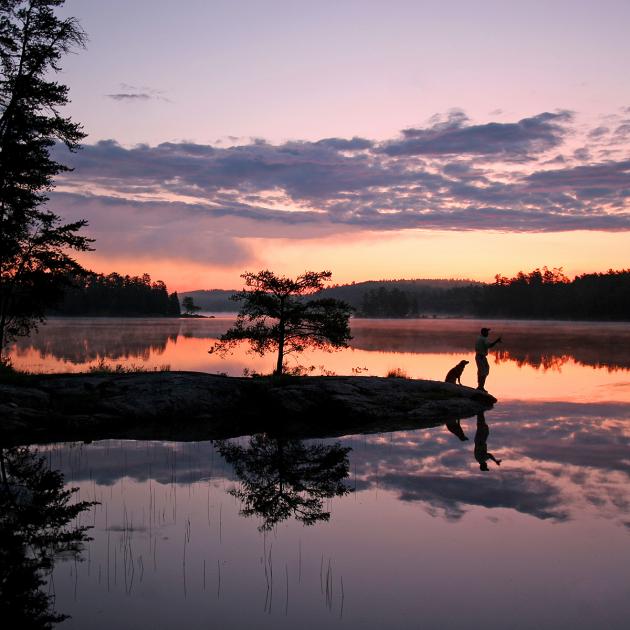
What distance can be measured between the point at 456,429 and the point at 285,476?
762 centimetres

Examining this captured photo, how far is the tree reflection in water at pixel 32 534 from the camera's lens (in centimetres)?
711

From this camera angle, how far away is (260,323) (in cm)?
2697

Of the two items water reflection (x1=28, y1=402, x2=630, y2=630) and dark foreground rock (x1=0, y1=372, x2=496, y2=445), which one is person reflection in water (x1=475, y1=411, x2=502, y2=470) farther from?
dark foreground rock (x1=0, y1=372, x2=496, y2=445)

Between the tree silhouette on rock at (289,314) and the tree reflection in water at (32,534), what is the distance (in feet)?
43.9

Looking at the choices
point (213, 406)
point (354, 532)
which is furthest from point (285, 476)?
Answer: point (213, 406)

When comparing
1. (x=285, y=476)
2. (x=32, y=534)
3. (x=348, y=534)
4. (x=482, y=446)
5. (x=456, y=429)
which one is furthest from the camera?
(x=456, y=429)

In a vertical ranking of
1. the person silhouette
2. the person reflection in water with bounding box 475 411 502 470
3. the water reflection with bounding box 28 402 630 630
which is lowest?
the water reflection with bounding box 28 402 630 630

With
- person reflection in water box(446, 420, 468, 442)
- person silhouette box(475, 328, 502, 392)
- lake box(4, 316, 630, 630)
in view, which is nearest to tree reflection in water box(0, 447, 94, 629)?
lake box(4, 316, 630, 630)

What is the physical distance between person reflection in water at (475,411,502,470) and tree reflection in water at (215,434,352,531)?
3.12 meters

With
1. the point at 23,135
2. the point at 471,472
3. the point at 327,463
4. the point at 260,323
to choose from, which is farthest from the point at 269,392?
the point at 23,135

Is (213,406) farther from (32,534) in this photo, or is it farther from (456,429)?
(32,534)

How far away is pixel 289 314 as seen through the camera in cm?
2697

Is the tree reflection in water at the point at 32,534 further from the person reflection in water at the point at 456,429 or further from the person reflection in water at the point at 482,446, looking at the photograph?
the person reflection in water at the point at 456,429

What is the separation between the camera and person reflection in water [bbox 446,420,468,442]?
17.4 metres
